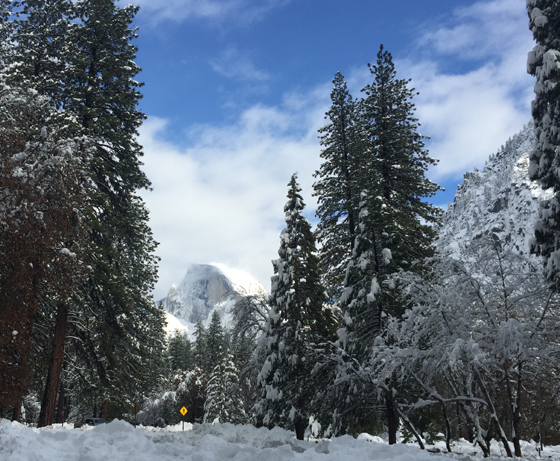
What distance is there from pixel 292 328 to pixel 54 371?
8.31 metres

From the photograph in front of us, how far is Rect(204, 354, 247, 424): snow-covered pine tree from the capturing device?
133ft

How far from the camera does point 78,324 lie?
1517 centimetres

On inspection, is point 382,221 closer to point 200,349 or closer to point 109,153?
point 109,153

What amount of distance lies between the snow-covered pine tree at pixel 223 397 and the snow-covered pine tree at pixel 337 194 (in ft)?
76.5

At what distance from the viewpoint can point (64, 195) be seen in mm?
12070

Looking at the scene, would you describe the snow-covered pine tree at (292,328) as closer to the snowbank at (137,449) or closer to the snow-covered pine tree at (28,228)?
the snow-covered pine tree at (28,228)

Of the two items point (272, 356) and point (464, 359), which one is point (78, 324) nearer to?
point (272, 356)

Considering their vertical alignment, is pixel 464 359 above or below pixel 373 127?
below

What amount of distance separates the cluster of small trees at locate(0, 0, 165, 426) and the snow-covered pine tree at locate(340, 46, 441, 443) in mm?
8412

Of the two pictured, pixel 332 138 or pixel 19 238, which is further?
pixel 332 138

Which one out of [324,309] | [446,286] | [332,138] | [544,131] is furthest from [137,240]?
[544,131]

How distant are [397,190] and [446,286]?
8.32m

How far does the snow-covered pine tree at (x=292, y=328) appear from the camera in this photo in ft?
52.5

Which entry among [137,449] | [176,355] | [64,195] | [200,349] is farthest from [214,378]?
[137,449]
